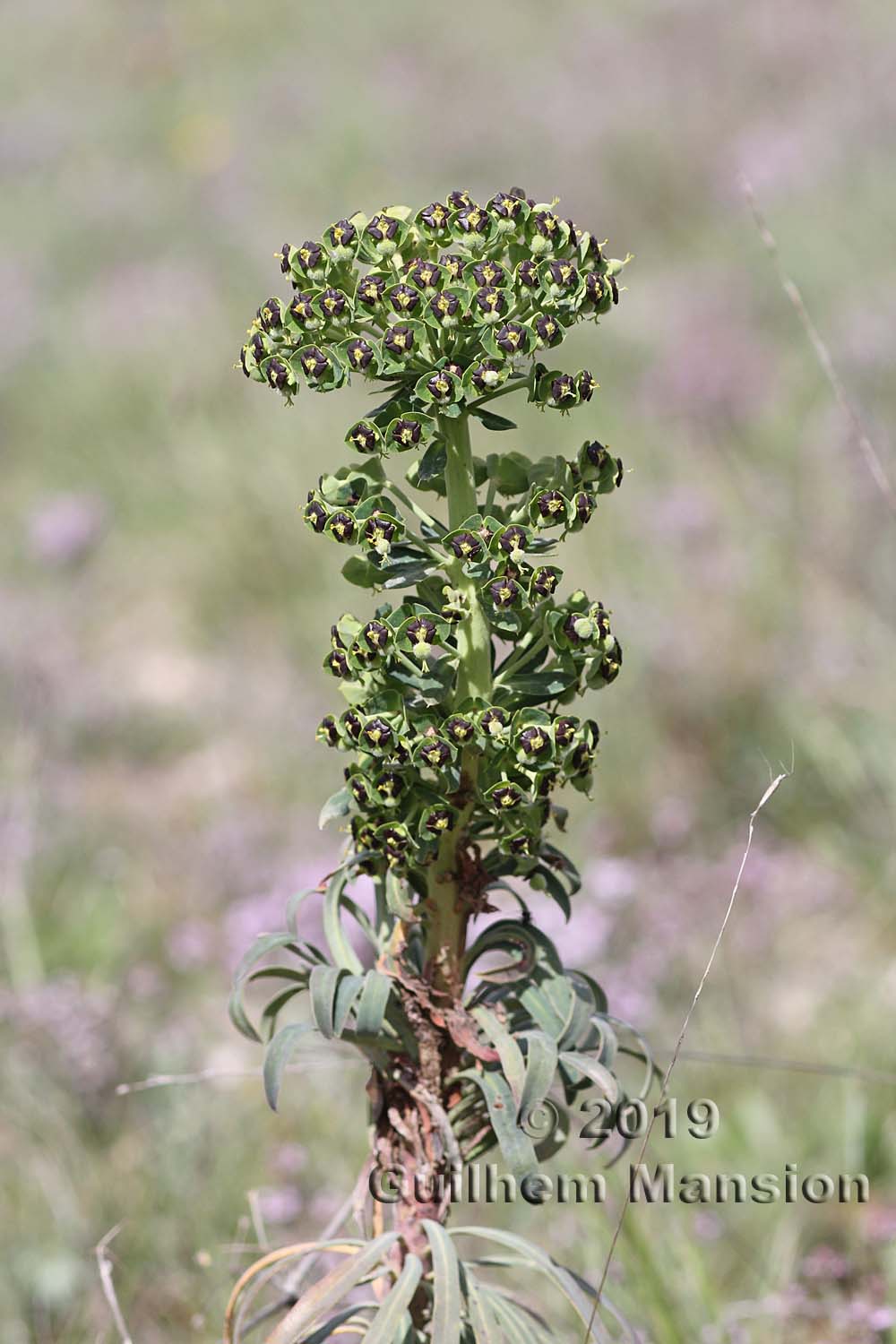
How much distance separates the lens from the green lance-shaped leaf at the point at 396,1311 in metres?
1.27

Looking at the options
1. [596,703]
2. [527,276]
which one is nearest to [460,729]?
[527,276]

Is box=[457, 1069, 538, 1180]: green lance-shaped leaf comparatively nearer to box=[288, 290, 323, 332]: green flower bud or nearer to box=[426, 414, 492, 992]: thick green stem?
box=[426, 414, 492, 992]: thick green stem

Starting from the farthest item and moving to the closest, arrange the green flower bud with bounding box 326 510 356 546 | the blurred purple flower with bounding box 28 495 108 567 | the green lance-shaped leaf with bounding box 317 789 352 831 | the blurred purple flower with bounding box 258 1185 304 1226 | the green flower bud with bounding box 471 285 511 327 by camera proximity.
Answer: the blurred purple flower with bounding box 28 495 108 567, the blurred purple flower with bounding box 258 1185 304 1226, the green lance-shaped leaf with bounding box 317 789 352 831, the green flower bud with bounding box 326 510 356 546, the green flower bud with bounding box 471 285 511 327

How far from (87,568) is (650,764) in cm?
384

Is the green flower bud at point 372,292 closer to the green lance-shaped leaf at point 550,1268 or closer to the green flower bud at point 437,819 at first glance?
the green flower bud at point 437,819

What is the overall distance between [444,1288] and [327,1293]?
0.14 meters

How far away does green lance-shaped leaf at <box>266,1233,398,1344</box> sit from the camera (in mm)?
1306

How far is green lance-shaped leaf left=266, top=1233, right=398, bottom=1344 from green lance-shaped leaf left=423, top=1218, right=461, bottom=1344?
63mm

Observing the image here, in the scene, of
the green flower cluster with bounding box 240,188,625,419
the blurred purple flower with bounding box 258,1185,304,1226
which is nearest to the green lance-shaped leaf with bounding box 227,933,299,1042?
the green flower cluster with bounding box 240,188,625,419

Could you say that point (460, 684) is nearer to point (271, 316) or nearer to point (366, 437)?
point (366, 437)

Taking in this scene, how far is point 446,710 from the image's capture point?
1.33 m

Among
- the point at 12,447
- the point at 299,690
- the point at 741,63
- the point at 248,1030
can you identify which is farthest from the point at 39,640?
the point at 741,63

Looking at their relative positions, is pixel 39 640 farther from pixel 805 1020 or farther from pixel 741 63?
pixel 741 63

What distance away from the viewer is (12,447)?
27.7 ft
